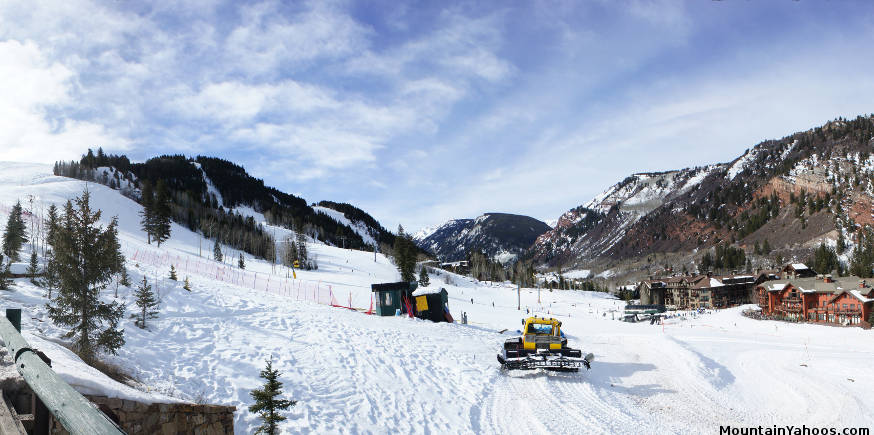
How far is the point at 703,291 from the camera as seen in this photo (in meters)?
93.2

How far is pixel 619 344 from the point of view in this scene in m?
25.9

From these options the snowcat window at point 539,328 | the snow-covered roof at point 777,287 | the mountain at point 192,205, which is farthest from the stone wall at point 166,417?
the mountain at point 192,205

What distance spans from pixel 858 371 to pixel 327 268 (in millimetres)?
77285

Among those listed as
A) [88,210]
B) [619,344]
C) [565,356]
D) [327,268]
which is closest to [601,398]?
[565,356]

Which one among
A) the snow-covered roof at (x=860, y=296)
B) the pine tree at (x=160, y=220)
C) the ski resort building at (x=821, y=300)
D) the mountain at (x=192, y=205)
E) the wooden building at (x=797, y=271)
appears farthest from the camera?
the mountain at (x=192, y=205)

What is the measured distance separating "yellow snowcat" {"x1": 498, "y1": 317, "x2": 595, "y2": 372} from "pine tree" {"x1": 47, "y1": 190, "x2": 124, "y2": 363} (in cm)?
1280

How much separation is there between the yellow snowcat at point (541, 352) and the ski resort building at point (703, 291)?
86.4m

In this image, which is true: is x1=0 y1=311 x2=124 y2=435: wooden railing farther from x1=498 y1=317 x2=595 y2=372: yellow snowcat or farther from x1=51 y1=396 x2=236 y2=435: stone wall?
x1=498 y1=317 x2=595 y2=372: yellow snowcat

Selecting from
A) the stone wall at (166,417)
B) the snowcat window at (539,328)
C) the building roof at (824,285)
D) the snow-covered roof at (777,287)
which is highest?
the stone wall at (166,417)

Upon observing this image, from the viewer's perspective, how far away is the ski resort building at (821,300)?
51562 mm

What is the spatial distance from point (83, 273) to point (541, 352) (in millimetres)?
15319

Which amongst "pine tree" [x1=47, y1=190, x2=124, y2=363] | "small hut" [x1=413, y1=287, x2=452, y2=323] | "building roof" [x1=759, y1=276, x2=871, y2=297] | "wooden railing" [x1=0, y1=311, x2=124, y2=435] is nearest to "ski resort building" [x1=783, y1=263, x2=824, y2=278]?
"building roof" [x1=759, y1=276, x2=871, y2=297]

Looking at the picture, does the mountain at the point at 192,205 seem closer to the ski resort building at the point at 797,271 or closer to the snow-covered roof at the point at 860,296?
the snow-covered roof at the point at 860,296

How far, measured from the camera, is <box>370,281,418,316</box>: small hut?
2998cm
